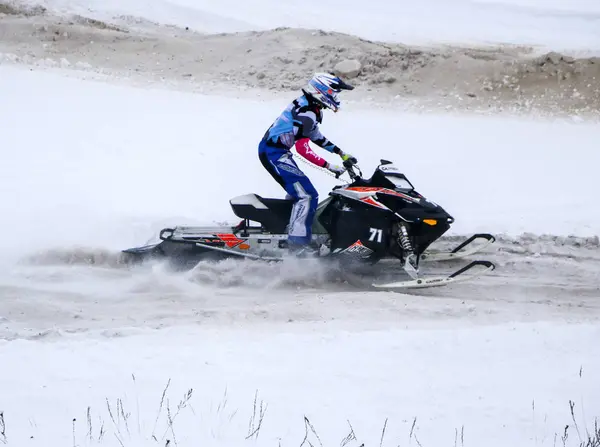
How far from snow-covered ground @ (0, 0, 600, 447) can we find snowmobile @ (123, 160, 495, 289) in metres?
0.25

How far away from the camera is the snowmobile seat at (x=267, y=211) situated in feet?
25.9

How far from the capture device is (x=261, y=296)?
7.43 meters

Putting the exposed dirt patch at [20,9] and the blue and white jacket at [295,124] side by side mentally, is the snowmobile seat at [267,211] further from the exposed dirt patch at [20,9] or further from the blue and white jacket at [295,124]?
the exposed dirt patch at [20,9]

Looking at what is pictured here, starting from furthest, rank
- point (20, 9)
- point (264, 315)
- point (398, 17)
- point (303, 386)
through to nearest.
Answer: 1. point (398, 17)
2. point (20, 9)
3. point (264, 315)
4. point (303, 386)

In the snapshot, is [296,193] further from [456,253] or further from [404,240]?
[456,253]

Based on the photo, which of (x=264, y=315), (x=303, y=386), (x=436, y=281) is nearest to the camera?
(x=303, y=386)

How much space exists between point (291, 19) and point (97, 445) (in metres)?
25.0

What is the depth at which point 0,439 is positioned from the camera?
4.67 meters

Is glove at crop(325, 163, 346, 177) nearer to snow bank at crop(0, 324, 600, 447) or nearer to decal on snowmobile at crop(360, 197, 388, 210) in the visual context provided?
decal on snowmobile at crop(360, 197, 388, 210)

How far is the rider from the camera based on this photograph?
7.59m

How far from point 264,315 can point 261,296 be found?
0.66 metres

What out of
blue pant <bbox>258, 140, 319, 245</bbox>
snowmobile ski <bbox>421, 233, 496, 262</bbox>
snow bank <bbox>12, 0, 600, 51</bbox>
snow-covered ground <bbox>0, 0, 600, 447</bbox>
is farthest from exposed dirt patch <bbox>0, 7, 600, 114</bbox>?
blue pant <bbox>258, 140, 319, 245</bbox>

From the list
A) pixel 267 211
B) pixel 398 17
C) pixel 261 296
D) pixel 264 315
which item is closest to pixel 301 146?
pixel 267 211

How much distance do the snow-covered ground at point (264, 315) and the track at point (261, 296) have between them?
0.09 ft
